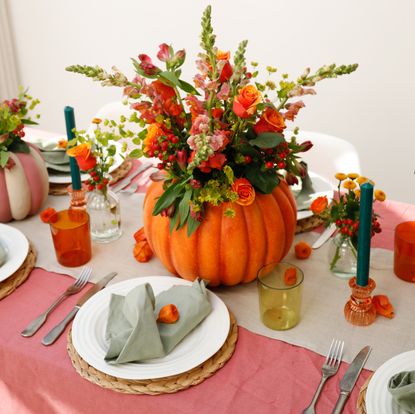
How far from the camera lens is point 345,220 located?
44.4 inches

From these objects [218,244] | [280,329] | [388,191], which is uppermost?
[218,244]

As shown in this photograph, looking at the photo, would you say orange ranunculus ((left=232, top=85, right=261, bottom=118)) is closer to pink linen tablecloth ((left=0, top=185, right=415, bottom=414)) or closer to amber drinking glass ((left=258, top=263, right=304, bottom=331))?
amber drinking glass ((left=258, top=263, right=304, bottom=331))

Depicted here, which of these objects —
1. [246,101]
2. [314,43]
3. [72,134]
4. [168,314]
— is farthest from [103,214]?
[314,43]

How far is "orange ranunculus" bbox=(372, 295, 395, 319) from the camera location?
1.08 meters

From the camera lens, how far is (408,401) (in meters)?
0.82

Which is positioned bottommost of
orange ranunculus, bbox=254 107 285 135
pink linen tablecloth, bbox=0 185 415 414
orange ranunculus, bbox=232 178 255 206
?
pink linen tablecloth, bbox=0 185 415 414

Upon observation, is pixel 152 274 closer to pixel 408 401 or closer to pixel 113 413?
pixel 113 413

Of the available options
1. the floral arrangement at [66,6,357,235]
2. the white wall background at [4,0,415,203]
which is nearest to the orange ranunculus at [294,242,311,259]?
the floral arrangement at [66,6,357,235]

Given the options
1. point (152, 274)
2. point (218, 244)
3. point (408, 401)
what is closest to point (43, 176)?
point (152, 274)

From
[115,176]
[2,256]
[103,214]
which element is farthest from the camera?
[115,176]

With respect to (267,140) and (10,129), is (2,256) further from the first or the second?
(267,140)

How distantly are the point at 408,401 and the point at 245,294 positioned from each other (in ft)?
1.35

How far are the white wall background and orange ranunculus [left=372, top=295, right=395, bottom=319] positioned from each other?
1775 millimetres

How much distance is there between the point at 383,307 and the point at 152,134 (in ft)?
1.69
